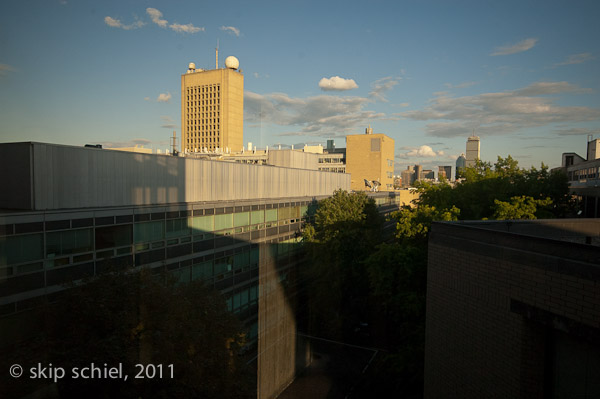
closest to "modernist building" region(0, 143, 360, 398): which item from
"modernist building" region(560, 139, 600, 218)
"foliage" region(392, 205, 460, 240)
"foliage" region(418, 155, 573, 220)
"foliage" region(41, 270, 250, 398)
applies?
"foliage" region(41, 270, 250, 398)

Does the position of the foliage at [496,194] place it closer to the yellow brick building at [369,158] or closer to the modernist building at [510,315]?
the modernist building at [510,315]

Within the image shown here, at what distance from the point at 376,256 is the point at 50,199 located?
44.5 feet

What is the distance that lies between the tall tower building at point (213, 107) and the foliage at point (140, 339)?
88637 mm

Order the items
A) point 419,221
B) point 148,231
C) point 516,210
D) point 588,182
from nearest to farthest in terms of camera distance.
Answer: point 148,231, point 516,210, point 419,221, point 588,182

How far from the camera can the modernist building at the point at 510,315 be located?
5.33m

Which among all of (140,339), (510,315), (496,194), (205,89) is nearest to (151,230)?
(140,339)

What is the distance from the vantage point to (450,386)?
25.5 ft

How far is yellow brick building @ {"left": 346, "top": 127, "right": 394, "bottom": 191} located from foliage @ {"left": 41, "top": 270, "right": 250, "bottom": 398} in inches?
2398

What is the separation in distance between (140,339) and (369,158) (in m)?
65.6

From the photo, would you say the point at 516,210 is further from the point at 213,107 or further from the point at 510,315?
the point at 213,107

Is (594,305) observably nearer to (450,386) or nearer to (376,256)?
(450,386)

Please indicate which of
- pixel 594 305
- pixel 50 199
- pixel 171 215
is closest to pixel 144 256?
pixel 171 215

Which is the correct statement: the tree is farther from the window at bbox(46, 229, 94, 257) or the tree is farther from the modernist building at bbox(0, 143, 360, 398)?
the window at bbox(46, 229, 94, 257)

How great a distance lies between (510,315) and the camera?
6.38m
